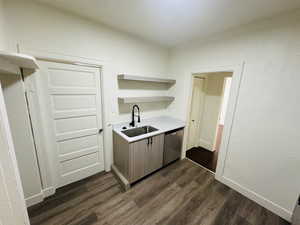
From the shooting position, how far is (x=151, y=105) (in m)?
2.99

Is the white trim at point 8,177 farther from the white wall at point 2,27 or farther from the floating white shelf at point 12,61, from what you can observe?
the white wall at point 2,27

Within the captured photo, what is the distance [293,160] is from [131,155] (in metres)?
2.20

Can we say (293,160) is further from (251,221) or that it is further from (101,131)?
(101,131)

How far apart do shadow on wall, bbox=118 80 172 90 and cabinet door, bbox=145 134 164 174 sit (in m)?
1.14

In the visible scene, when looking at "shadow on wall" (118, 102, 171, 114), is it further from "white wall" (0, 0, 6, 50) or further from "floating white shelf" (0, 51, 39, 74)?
"white wall" (0, 0, 6, 50)

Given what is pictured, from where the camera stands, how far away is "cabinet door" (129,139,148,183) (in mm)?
1992

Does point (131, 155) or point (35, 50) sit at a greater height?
point (35, 50)

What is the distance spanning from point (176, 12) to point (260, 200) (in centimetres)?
301

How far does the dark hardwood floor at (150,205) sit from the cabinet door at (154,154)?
23cm

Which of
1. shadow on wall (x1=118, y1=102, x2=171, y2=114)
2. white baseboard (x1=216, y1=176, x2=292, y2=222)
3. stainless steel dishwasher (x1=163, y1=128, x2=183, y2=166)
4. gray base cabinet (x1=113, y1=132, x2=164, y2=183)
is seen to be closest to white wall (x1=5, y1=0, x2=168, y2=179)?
shadow on wall (x1=118, y1=102, x2=171, y2=114)

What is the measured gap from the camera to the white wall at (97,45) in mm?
1455

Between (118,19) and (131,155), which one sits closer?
(118,19)

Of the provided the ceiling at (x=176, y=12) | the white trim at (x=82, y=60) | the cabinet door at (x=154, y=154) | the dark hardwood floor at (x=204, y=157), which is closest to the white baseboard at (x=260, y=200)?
the dark hardwood floor at (x=204, y=157)

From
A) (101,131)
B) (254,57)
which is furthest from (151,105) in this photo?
(254,57)
